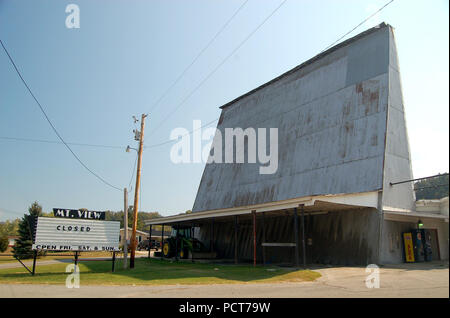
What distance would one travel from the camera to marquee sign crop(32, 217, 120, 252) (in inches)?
707

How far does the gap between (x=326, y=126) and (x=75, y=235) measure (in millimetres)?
18869

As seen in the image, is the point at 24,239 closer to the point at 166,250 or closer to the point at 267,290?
the point at 166,250

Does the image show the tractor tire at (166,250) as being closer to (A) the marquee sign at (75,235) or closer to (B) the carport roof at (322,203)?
(B) the carport roof at (322,203)

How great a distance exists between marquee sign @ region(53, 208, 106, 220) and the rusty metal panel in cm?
1435

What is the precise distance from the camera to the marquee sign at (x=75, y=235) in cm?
1797

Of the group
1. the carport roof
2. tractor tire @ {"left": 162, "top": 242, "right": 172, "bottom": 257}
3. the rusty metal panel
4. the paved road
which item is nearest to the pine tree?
tractor tire @ {"left": 162, "top": 242, "right": 172, "bottom": 257}

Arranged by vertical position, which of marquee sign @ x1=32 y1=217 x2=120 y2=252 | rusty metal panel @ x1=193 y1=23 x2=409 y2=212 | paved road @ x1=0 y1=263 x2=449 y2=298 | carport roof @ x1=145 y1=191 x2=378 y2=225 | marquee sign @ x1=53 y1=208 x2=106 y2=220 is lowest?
paved road @ x1=0 y1=263 x2=449 y2=298

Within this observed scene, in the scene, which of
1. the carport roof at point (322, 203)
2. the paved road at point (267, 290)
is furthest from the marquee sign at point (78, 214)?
the carport roof at point (322, 203)

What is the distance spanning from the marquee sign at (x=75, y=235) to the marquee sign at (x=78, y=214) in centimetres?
22

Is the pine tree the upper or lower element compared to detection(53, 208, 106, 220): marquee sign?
lower

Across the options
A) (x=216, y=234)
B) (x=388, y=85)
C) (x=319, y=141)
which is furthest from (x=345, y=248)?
(x=216, y=234)

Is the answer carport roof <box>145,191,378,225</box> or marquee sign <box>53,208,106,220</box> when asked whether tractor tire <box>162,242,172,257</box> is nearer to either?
carport roof <box>145,191,378,225</box>

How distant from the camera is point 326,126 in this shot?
86.8 ft
